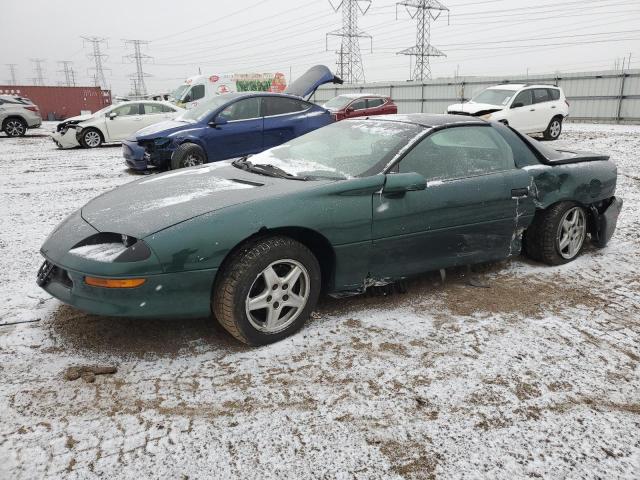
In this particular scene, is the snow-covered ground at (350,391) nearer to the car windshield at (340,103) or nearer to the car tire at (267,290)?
the car tire at (267,290)

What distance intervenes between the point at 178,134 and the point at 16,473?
6989 mm

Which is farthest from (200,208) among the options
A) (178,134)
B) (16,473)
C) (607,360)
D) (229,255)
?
(178,134)

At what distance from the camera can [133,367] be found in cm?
269

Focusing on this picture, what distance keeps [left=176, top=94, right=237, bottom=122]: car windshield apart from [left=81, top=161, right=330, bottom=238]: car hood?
17.5ft

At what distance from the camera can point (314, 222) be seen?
2.94 metres

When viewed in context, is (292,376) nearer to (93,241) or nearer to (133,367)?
(133,367)

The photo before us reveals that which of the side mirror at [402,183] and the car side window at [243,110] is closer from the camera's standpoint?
the side mirror at [402,183]

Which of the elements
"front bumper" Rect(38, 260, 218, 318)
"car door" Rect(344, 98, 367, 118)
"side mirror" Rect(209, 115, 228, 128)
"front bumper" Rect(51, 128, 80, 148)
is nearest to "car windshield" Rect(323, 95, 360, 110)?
"car door" Rect(344, 98, 367, 118)

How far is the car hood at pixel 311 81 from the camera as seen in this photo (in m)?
12.1

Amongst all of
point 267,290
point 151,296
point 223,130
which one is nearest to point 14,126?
point 223,130

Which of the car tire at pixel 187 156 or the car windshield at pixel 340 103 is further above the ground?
the car windshield at pixel 340 103

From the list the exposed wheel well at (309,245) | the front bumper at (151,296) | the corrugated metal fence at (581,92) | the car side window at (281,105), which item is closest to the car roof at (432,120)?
the exposed wheel well at (309,245)

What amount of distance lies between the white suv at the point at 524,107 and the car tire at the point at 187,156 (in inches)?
295

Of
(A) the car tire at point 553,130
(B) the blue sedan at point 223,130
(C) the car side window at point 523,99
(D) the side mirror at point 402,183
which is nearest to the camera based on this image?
(D) the side mirror at point 402,183
